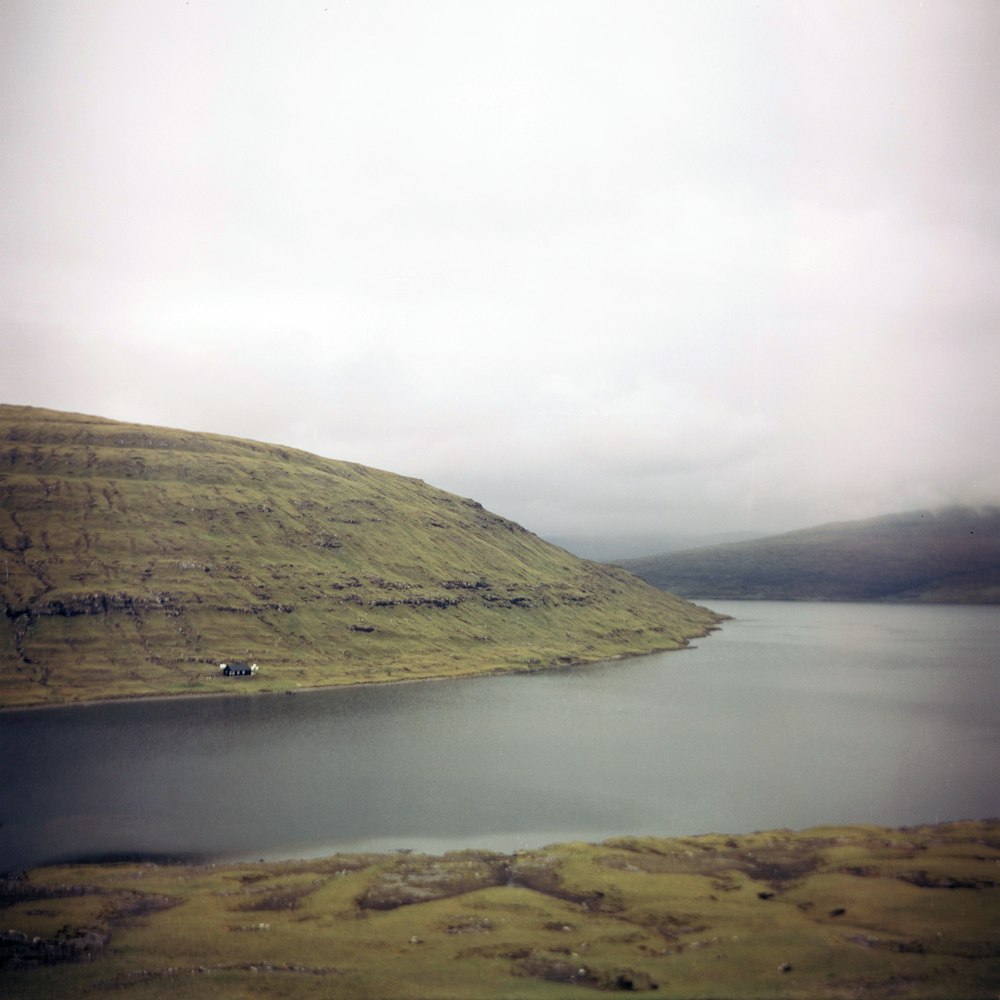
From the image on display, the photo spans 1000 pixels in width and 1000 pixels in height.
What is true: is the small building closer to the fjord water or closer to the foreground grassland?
the fjord water

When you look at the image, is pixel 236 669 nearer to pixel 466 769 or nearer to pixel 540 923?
pixel 466 769

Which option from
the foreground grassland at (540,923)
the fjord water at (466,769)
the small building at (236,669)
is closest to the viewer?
the foreground grassland at (540,923)

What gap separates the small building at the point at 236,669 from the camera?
560 ft

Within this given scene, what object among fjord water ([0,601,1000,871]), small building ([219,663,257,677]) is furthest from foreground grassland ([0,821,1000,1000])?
small building ([219,663,257,677])

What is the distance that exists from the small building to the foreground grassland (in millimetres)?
105502

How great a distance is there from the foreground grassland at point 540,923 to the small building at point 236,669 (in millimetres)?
105502

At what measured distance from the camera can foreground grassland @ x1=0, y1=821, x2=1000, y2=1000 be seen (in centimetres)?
4253

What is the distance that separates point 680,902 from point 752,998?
17.2 metres

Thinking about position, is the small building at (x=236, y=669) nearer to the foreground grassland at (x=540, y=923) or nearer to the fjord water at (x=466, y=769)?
the fjord water at (x=466, y=769)

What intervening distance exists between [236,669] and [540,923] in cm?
13490

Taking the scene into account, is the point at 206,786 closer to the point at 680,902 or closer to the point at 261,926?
the point at 261,926

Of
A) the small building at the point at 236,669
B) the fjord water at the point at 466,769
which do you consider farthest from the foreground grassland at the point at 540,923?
the small building at the point at 236,669

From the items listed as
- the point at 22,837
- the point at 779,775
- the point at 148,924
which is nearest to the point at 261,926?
the point at 148,924

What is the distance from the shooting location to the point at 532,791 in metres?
92.1
